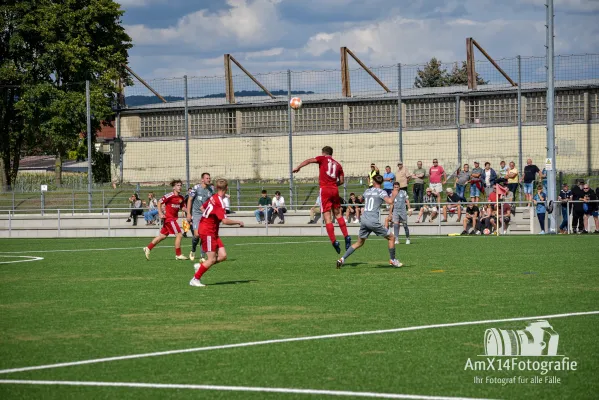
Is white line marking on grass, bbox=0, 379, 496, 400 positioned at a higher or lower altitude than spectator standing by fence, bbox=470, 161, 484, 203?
lower

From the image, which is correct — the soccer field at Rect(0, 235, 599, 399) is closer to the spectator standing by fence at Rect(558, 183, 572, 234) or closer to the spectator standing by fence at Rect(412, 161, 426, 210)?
the spectator standing by fence at Rect(558, 183, 572, 234)

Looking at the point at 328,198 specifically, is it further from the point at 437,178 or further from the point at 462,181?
the point at 437,178

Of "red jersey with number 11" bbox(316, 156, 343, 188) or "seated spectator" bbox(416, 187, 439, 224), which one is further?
"seated spectator" bbox(416, 187, 439, 224)

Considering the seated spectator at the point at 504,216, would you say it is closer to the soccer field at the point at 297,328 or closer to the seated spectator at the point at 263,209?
the seated spectator at the point at 263,209

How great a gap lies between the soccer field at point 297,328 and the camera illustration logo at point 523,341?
0.40 ft

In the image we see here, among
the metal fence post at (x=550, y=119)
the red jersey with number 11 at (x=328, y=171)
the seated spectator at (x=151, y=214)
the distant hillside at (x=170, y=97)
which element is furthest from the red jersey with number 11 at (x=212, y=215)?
the distant hillside at (x=170, y=97)

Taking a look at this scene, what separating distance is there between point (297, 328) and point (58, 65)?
4474cm

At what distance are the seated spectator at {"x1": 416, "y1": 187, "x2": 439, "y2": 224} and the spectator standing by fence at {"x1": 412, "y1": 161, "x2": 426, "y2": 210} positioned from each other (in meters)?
0.26

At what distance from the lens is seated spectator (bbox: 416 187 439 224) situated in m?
32.4

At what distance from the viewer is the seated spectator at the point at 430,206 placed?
106ft

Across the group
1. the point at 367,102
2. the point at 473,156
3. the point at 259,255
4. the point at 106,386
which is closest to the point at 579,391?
the point at 106,386

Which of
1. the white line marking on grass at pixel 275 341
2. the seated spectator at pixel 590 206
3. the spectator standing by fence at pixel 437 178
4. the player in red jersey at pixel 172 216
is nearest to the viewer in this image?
the white line marking on grass at pixel 275 341

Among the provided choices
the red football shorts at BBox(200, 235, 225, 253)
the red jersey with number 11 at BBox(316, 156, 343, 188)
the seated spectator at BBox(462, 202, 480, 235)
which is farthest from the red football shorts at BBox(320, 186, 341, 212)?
the seated spectator at BBox(462, 202, 480, 235)

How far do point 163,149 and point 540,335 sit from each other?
37311 millimetres
